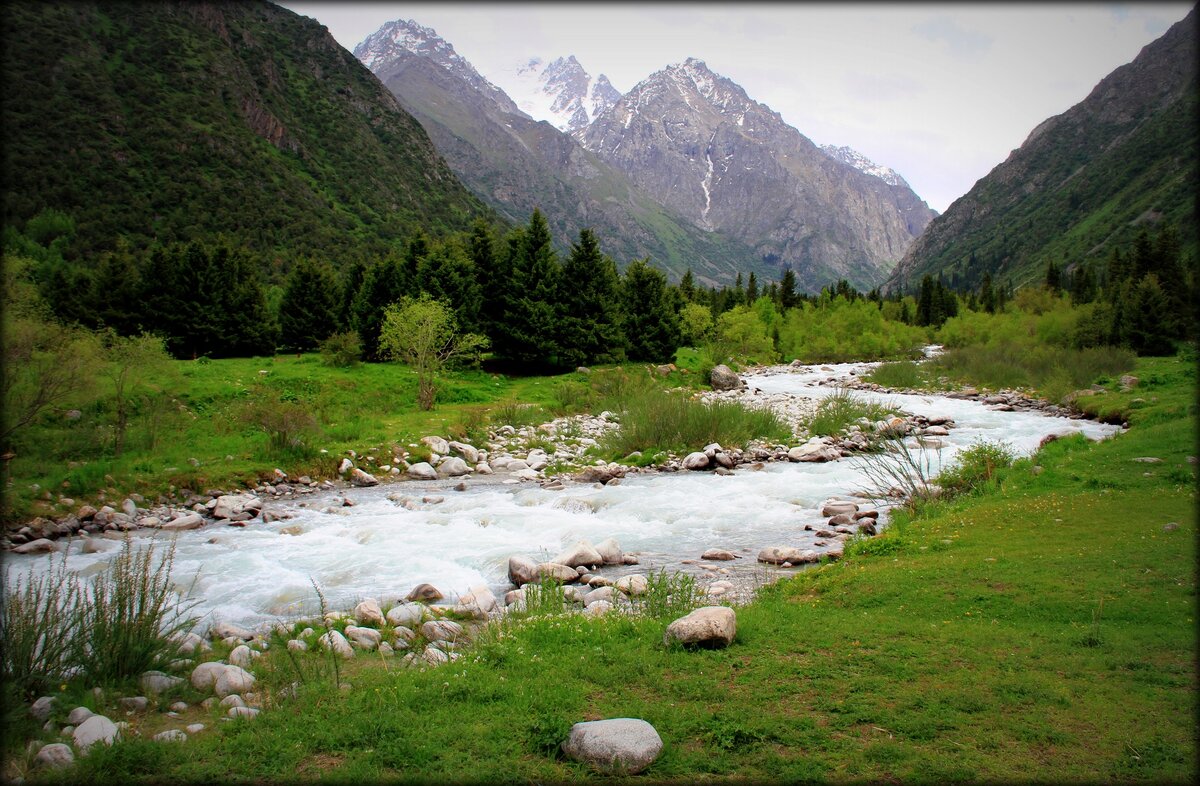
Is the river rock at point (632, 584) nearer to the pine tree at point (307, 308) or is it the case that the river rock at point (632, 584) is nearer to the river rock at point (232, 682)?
the river rock at point (232, 682)

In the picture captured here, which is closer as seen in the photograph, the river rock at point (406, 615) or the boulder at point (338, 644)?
the boulder at point (338, 644)

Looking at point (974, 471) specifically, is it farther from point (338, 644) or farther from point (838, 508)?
point (338, 644)

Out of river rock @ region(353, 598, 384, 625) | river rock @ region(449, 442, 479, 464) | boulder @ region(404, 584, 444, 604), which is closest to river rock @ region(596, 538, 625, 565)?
boulder @ region(404, 584, 444, 604)

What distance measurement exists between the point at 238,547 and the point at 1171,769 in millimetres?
15641

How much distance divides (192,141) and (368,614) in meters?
122

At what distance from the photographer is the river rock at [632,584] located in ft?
34.4

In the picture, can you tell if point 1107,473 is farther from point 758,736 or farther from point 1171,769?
point 758,736

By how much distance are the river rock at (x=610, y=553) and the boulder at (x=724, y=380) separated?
34543 mm

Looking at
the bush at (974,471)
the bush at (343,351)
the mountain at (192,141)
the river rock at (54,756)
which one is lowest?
the river rock at (54,756)

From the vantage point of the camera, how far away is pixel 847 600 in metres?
8.73

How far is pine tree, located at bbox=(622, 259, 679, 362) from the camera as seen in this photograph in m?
53.2

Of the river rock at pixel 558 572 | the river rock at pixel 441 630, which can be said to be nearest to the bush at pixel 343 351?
the river rock at pixel 558 572

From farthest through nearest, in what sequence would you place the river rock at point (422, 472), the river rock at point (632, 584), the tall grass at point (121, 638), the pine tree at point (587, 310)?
the pine tree at point (587, 310)
the river rock at point (422, 472)
the river rock at point (632, 584)
the tall grass at point (121, 638)

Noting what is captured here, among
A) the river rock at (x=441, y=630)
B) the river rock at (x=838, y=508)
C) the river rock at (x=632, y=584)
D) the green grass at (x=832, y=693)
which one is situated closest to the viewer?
the green grass at (x=832, y=693)
